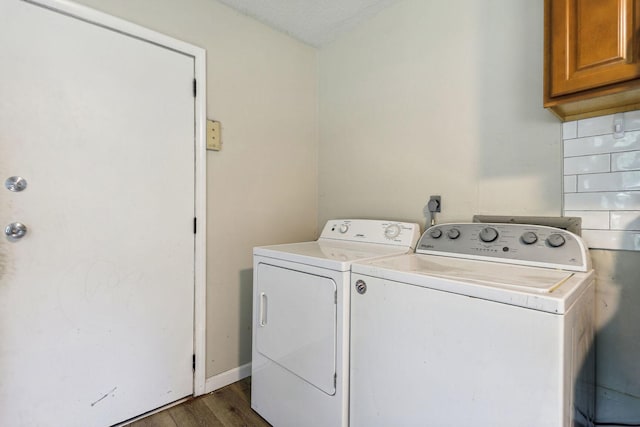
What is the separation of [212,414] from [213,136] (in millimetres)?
1504

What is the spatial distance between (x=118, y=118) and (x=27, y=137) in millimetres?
350

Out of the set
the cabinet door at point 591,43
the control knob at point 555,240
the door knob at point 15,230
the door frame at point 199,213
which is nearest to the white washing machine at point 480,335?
the control knob at point 555,240

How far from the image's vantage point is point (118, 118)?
58.7 inches

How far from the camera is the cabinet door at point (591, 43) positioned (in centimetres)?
88

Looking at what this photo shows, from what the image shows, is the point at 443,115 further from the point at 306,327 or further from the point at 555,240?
the point at 306,327

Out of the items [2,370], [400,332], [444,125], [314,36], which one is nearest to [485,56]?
[444,125]

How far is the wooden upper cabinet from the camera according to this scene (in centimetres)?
89

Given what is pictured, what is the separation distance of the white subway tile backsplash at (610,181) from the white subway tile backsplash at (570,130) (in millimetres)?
170

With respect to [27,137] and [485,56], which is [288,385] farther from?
[485,56]

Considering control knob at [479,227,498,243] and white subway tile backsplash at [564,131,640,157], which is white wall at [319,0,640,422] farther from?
control knob at [479,227,498,243]

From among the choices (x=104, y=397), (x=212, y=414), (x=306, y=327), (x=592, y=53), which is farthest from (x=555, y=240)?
(x=104, y=397)

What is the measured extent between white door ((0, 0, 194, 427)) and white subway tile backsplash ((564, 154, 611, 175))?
5.84 ft

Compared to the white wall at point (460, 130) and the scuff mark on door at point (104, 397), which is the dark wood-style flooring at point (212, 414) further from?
the white wall at point (460, 130)

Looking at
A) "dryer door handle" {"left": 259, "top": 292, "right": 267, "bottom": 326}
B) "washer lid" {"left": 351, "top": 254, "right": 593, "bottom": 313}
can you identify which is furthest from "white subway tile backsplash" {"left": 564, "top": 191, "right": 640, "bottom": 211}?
"dryer door handle" {"left": 259, "top": 292, "right": 267, "bottom": 326}
